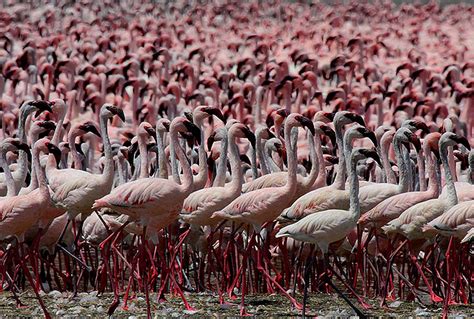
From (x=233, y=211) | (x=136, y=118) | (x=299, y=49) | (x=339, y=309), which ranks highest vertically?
(x=299, y=49)

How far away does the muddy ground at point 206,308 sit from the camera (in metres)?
10.0

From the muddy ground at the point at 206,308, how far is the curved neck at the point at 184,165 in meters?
0.99

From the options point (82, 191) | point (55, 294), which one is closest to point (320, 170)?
point (82, 191)

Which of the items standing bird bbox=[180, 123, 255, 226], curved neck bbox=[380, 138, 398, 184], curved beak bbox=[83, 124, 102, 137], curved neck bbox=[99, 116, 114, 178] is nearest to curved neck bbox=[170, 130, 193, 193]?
standing bird bbox=[180, 123, 255, 226]

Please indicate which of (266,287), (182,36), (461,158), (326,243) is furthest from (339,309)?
(182,36)

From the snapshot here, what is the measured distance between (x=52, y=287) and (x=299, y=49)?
19278 mm

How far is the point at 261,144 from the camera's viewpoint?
1294 centimetres

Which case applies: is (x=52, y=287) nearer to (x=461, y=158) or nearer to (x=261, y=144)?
(x=261, y=144)

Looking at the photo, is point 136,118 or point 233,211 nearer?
point 233,211

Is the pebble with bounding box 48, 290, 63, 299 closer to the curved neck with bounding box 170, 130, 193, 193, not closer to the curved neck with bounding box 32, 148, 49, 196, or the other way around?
the curved neck with bounding box 32, 148, 49, 196

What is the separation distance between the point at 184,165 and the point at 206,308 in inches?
47.1

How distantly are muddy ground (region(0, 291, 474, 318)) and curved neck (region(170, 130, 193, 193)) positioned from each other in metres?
0.99

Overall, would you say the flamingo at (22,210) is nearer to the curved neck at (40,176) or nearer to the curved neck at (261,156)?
the curved neck at (40,176)

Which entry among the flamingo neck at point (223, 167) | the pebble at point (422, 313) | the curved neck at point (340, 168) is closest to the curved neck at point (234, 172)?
the flamingo neck at point (223, 167)
